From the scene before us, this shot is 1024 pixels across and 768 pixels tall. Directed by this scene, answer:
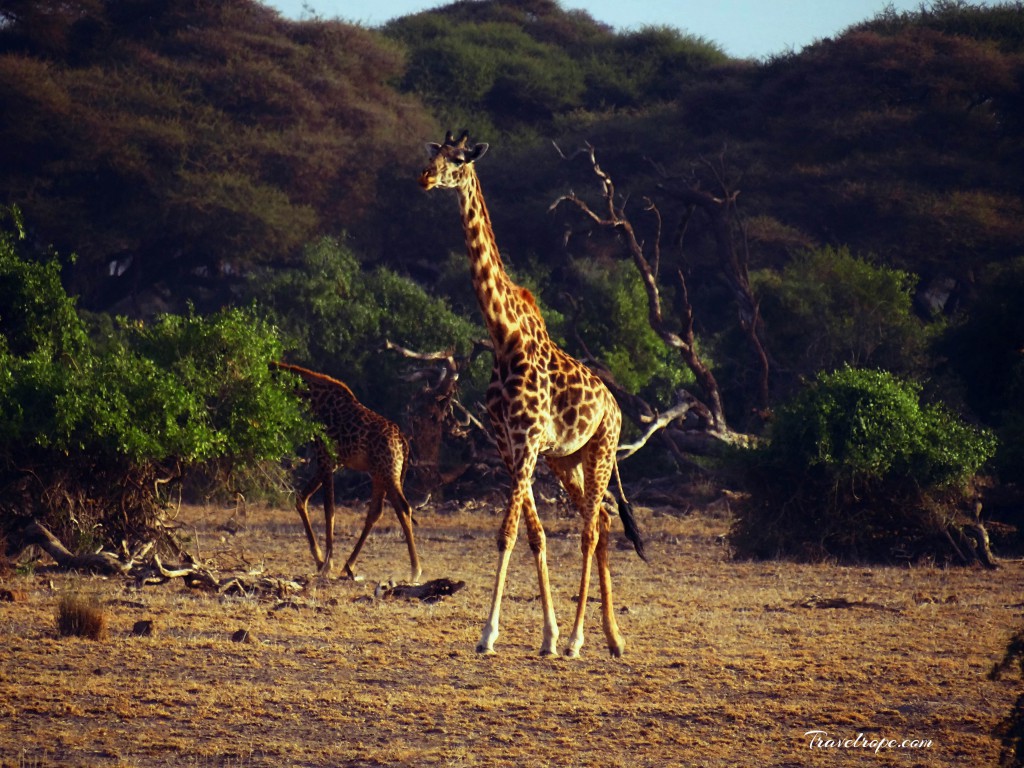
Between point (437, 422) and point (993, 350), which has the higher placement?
point (993, 350)

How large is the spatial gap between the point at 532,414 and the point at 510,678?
60.3 inches

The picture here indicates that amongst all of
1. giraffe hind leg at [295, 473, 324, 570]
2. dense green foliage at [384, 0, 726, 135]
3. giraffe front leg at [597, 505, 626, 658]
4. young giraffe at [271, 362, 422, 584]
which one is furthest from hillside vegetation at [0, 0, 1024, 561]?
giraffe front leg at [597, 505, 626, 658]

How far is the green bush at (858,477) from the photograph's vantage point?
1164cm

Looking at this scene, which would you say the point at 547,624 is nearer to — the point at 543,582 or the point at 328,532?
the point at 543,582

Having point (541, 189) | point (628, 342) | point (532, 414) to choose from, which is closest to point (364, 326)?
point (628, 342)

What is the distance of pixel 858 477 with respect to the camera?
1178cm

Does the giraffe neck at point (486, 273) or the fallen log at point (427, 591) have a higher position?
the giraffe neck at point (486, 273)

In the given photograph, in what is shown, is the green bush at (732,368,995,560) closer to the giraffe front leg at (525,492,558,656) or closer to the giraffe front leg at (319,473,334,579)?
the giraffe front leg at (319,473,334,579)

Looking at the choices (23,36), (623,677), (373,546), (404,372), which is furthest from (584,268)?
(623,677)

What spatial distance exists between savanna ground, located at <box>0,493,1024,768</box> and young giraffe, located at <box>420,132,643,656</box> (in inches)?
16.4

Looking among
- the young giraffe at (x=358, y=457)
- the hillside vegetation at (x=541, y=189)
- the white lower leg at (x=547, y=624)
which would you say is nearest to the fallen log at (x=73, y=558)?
the young giraffe at (x=358, y=457)

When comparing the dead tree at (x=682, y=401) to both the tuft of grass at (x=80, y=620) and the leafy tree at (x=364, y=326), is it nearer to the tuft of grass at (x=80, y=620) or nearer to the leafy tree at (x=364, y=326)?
the leafy tree at (x=364, y=326)

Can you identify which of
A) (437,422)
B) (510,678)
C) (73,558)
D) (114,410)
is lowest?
(510,678)

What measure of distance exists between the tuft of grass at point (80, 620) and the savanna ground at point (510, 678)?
9 cm
